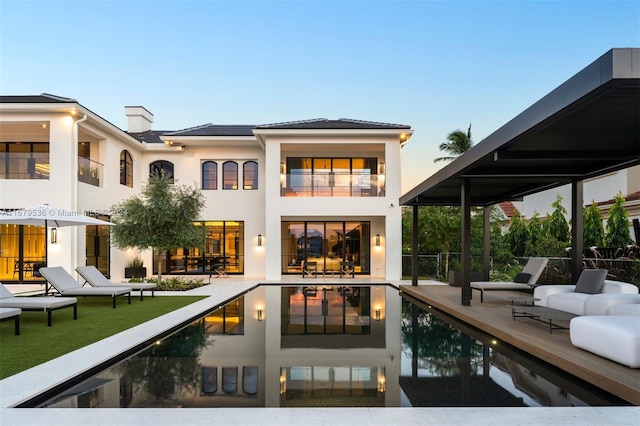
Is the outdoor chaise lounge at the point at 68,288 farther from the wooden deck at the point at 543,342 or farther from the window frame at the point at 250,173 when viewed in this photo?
the window frame at the point at 250,173

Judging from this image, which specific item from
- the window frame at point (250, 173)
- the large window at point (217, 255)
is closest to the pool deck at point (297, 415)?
the large window at point (217, 255)

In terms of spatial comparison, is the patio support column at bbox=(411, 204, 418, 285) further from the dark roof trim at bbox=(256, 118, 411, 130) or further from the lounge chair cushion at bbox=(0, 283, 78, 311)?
the lounge chair cushion at bbox=(0, 283, 78, 311)

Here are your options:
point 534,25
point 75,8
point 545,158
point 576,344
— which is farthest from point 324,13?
point 576,344

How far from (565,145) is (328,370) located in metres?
5.53

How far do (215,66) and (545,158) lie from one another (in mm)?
18468

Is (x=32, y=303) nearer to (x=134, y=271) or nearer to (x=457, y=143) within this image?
(x=134, y=271)

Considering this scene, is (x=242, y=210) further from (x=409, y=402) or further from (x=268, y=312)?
(x=409, y=402)

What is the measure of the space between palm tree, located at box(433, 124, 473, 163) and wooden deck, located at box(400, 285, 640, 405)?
56.9ft

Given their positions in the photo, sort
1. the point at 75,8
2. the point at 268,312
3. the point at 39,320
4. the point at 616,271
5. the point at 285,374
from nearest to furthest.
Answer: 1. the point at 285,374
2. the point at 39,320
3. the point at 268,312
4. the point at 616,271
5. the point at 75,8

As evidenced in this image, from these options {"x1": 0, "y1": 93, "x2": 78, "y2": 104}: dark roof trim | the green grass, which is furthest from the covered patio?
{"x1": 0, "y1": 93, "x2": 78, "y2": 104}: dark roof trim

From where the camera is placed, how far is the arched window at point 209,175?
19047 millimetres

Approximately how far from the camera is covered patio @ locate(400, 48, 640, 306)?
4.05 m

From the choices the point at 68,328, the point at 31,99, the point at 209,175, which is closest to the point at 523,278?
the point at 68,328

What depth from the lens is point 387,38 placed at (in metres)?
17.5
